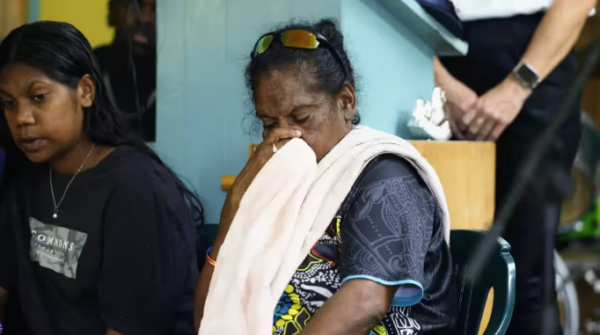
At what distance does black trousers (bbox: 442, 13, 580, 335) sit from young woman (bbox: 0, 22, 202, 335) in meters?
0.63

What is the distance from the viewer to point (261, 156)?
1141mm

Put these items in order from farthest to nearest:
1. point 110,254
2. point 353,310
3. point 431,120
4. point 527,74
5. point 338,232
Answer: point 527,74 → point 431,120 → point 110,254 → point 338,232 → point 353,310

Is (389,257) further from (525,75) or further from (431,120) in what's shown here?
(525,75)

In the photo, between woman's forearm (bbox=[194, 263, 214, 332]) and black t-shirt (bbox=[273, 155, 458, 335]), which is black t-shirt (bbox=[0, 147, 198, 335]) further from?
black t-shirt (bbox=[273, 155, 458, 335])

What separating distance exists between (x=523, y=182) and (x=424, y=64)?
35.9 inches

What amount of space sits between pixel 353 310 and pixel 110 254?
55cm

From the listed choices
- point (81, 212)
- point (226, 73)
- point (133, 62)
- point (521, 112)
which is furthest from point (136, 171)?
point (521, 112)

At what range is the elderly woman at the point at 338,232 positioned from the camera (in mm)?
977

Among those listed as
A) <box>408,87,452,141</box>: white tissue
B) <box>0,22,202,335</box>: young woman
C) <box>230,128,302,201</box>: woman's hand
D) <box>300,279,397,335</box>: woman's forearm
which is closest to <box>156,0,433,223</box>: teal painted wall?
<box>408,87,452,141</box>: white tissue

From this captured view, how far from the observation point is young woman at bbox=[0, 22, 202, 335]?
1.29 m

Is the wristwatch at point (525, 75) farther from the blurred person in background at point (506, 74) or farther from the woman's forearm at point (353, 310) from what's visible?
the woman's forearm at point (353, 310)

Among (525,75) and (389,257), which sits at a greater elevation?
(525,75)

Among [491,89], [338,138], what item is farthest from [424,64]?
[338,138]

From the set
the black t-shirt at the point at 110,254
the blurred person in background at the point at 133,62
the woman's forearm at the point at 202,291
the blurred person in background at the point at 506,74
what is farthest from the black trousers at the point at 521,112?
the blurred person in background at the point at 133,62
